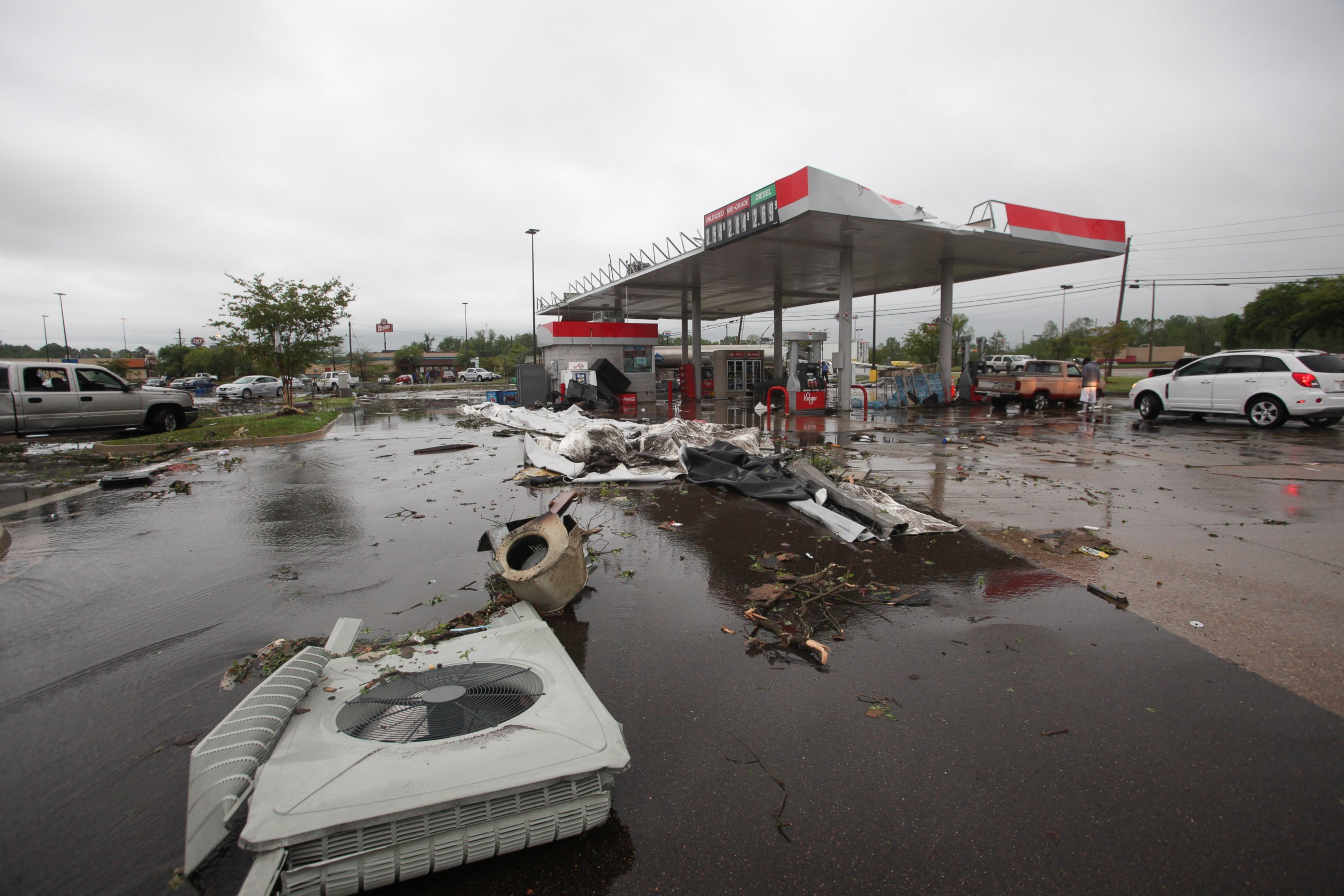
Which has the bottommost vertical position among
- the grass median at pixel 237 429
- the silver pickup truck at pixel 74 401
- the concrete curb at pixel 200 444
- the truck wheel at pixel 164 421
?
the concrete curb at pixel 200 444

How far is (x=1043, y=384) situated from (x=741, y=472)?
19352mm

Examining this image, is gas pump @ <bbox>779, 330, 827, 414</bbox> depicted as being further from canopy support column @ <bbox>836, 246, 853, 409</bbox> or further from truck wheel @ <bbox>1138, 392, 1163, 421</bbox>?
truck wheel @ <bbox>1138, 392, 1163, 421</bbox>

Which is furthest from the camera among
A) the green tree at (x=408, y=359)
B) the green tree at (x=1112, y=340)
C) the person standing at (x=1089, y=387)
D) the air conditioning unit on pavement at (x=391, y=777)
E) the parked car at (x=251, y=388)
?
the green tree at (x=408, y=359)

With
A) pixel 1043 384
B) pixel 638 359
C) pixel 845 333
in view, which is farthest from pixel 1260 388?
pixel 638 359

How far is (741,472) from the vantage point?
8602mm

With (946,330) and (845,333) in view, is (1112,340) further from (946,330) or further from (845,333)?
(845,333)

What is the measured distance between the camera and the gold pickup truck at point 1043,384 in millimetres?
22578

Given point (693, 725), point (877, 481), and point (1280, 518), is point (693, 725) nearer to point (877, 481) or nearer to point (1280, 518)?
point (877, 481)

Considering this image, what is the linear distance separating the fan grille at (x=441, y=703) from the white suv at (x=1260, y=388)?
697 inches

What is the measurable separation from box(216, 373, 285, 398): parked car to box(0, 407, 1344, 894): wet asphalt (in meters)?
38.9

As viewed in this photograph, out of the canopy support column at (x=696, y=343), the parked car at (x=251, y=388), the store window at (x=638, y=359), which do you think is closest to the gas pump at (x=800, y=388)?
the canopy support column at (x=696, y=343)

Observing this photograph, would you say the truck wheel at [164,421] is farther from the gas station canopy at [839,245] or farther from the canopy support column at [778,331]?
the canopy support column at [778,331]

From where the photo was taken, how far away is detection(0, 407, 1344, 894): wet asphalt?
218 centimetres

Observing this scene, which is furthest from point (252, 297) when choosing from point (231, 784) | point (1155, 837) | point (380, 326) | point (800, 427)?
point (380, 326)
